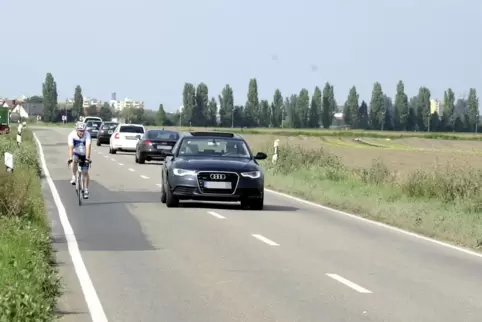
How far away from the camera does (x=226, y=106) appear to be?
191625mm

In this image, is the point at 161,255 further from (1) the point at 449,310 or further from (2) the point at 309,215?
(2) the point at 309,215

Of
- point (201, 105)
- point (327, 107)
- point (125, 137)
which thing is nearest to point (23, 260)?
point (125, 137)

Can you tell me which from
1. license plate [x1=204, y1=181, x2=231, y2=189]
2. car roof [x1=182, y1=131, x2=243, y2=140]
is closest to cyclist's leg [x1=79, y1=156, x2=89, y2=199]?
license plate [x1=204, y1=181, x2=231, y2=189]

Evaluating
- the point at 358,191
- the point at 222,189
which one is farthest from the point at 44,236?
the point at 358,191

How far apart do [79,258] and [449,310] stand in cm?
501

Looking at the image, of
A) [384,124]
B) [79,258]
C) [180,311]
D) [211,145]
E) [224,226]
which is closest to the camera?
[180,311]

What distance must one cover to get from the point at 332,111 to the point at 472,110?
932 inches

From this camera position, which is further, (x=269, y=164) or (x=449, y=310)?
(x=269, y=164)

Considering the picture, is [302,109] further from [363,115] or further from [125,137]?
[125,137]

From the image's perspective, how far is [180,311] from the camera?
9.63 metres

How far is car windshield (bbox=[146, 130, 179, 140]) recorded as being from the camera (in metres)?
44.0

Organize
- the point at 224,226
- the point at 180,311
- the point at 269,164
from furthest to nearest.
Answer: the point at 269,164
the point at 224,226
the point at 180,311

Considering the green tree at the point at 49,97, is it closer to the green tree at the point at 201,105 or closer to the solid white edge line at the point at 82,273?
the green tree at the point at 201,105

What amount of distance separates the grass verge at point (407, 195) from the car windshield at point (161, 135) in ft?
34.0
